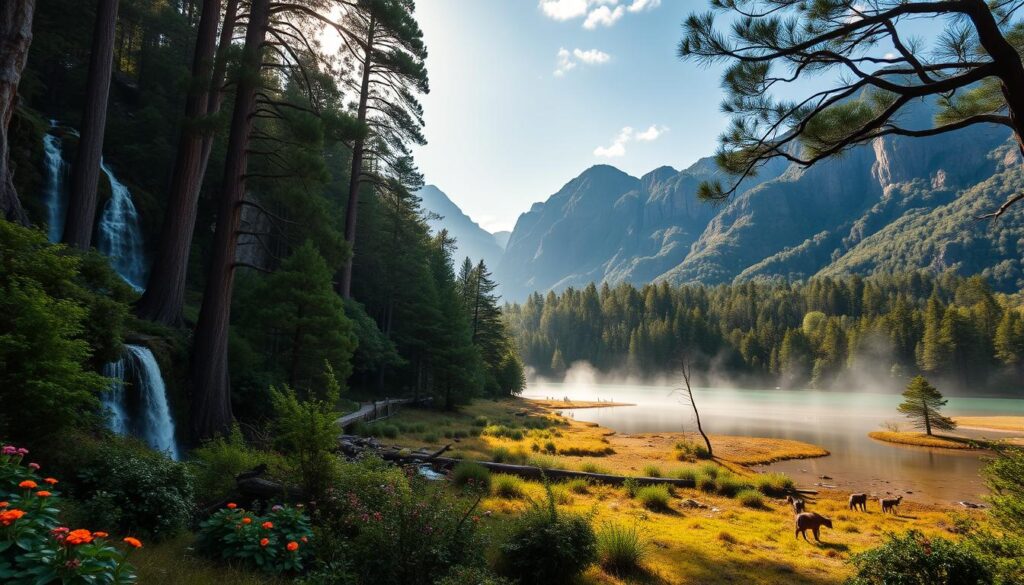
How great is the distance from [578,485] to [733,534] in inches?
178

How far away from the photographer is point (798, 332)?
9212 centimetres

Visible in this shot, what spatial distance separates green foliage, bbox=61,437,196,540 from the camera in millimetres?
4941

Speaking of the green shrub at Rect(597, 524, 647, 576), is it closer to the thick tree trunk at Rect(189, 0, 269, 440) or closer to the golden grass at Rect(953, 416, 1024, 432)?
the thick tree trunk at Rect(189, 0, 269, 440)

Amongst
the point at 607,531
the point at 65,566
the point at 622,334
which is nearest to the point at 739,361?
the point at 622,334

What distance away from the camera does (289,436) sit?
6.28 metres

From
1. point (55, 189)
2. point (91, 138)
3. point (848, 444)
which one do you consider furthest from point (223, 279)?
point (848, 444)

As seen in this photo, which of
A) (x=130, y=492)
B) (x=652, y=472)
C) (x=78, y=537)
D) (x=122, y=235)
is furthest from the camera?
(x=122, y=235)

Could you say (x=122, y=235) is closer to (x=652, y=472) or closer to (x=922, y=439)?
(x=652, y=472)

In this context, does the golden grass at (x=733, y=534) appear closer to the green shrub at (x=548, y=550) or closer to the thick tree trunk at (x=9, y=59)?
the green shrub at (x=548, y=550)

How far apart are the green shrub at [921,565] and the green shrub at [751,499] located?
9.00 m

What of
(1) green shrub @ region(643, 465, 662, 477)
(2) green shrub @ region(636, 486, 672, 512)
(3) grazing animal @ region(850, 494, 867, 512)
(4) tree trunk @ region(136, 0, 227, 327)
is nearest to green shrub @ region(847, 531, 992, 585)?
(2) green shrub @ region(636, 486, 672, 512)

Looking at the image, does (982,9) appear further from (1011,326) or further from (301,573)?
(1011,326)

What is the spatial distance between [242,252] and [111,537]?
25693mm

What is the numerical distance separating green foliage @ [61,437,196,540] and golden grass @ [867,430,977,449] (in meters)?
35.9
